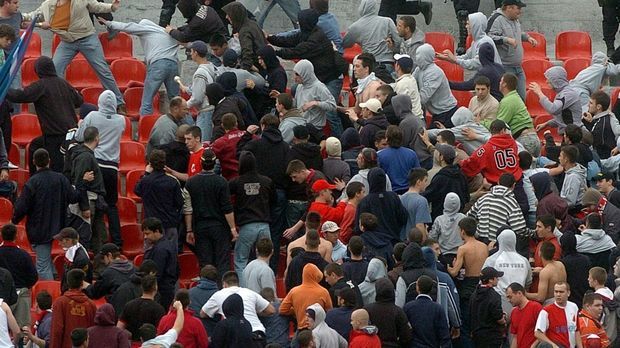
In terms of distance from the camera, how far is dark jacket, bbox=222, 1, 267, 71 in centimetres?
2345

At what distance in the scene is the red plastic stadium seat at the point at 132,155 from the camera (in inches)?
899

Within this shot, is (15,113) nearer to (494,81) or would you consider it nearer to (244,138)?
(244,138)

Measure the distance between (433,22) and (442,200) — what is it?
20.9 ft

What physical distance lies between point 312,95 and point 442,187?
88.9 inches

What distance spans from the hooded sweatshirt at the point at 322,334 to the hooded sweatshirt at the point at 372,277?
0.96m

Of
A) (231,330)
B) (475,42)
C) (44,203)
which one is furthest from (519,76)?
(231,330)

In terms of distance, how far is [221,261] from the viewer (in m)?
21.0

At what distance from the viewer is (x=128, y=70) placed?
2462 cm

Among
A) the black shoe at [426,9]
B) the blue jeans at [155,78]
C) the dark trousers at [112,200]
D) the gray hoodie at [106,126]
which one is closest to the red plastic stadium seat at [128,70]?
the blue jeans at [155,78]

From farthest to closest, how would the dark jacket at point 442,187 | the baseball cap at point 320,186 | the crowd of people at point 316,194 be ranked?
the dark jacket at point 442,187
the baseball cap at point 320,186
the crowd of people at point 316,194

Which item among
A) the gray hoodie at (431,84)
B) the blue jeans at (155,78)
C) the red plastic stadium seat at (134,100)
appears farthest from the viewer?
the red plastic stadium seat at (134,100)

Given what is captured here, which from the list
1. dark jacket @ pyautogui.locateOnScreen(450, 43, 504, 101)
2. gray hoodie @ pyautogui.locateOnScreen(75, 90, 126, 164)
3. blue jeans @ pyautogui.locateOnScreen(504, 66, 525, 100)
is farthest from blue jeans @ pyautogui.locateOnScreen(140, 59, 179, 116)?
blue jeans @ pyautogui.locateOnScreen(504, 66, 525, 100)

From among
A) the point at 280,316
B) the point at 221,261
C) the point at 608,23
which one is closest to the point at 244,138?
the point at 221,261

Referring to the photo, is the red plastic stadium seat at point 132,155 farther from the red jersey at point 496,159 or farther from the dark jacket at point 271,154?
the red jersey at point 496,159
